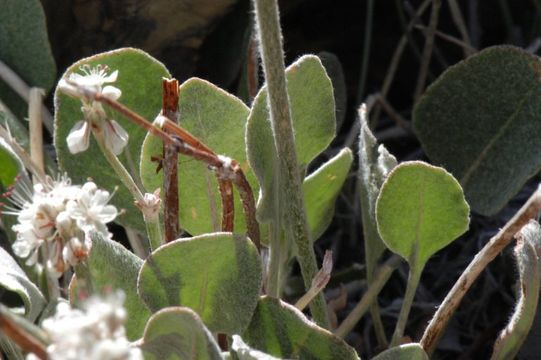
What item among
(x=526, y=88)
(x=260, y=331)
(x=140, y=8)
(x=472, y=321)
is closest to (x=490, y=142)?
(x=526, y=88)

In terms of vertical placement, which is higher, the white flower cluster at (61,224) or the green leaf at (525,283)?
the white flower cluster at (61,224)

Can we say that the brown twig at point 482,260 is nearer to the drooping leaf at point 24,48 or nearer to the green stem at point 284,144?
the green stem at point 284,144

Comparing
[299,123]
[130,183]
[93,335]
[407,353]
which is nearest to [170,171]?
[130,183]

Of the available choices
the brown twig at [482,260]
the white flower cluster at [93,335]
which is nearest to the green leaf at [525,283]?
the brown twig at [482,260]

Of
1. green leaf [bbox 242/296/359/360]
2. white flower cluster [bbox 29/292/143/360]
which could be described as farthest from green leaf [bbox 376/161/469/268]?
white flower cluster [bbox 29/292/143/360]

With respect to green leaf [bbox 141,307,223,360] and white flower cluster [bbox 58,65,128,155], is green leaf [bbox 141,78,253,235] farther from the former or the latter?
green leaf [bbox 141,307,223,360]
